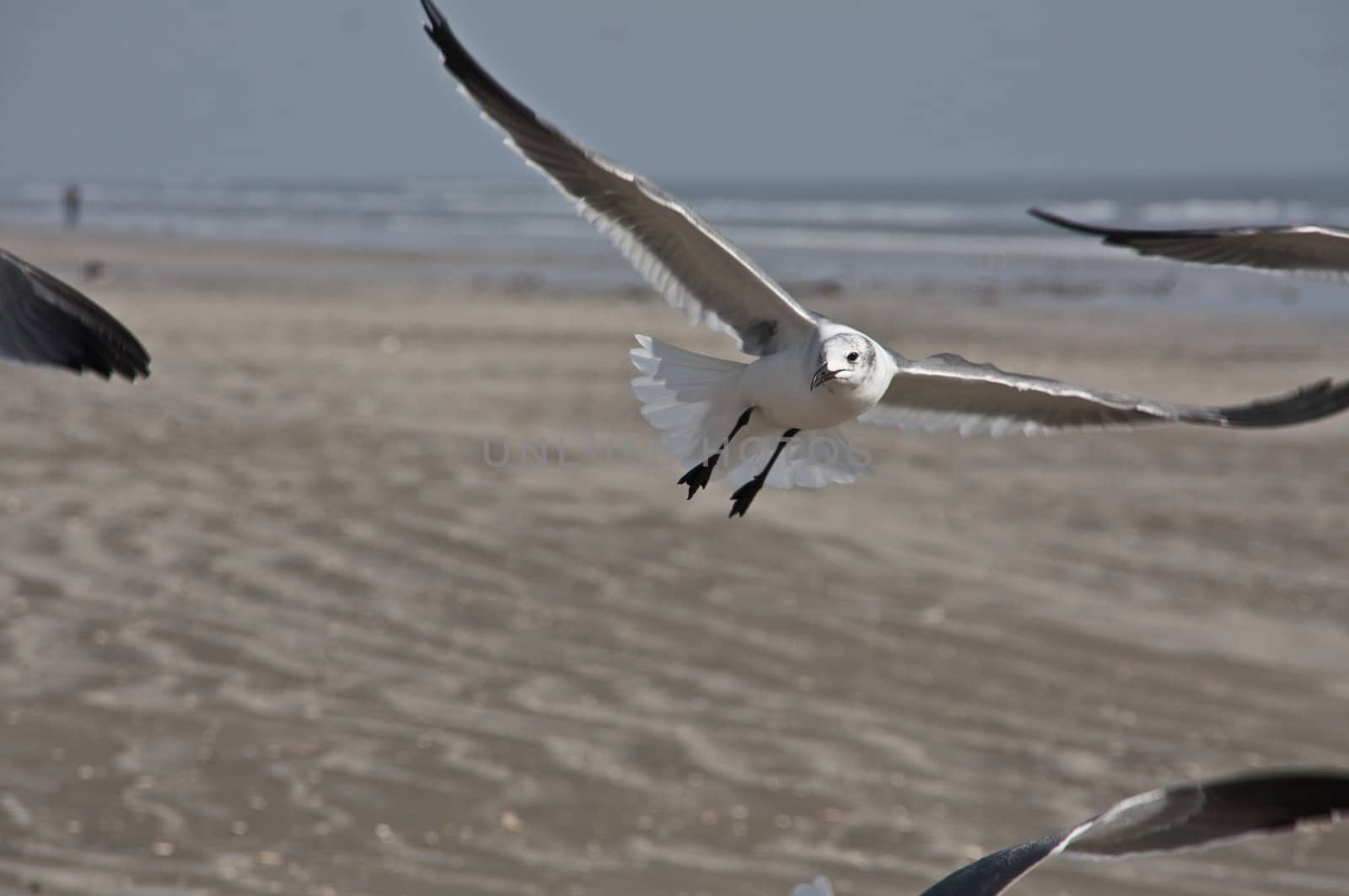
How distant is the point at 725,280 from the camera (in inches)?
168

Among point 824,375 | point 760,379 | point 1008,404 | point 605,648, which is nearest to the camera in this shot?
point 824,375

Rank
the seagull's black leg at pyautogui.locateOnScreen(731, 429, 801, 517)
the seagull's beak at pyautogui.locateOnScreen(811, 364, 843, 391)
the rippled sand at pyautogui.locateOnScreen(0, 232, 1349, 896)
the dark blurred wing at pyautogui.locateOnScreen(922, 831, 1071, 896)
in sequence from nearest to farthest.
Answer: the dark blurred wing at pyautogui.locateOnScreen(922, 831, 1071, 896) < the seagull's beak at pyautogui.locateOnScreen(811, 364, 843, 391) < the seagull's black leg at pyautogui.locateOnScreen(731, 429, 801, 517) < the rippled sand at pyautogui.locateOnScreen(0, 232, 1349, 896)

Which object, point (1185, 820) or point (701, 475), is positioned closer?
point (1185, 820)

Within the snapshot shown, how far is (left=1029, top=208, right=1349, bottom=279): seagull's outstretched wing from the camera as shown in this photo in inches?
169

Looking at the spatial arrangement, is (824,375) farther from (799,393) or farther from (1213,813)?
(1213,813)

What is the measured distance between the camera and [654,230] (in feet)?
14.0

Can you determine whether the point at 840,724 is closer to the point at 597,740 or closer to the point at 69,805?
the point at 597,740

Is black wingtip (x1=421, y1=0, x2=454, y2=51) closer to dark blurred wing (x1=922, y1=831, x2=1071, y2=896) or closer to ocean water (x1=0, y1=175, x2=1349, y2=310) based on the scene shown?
dark blurred wing (x1=922, y1=831, x2=1071, y2=896)

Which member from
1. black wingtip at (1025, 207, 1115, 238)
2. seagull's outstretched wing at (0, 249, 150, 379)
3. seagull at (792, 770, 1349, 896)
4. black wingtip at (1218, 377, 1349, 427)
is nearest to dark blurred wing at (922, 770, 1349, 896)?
seagull at (792, 770, 1349, 896)

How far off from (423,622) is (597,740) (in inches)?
53.1

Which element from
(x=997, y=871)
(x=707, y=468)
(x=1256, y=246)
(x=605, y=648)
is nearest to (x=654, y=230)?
(x=707, y=468)

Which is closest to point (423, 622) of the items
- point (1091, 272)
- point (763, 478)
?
point (763, 478)

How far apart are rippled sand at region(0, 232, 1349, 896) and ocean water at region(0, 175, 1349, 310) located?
1.72 metres

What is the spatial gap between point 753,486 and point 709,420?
8.1 inches
